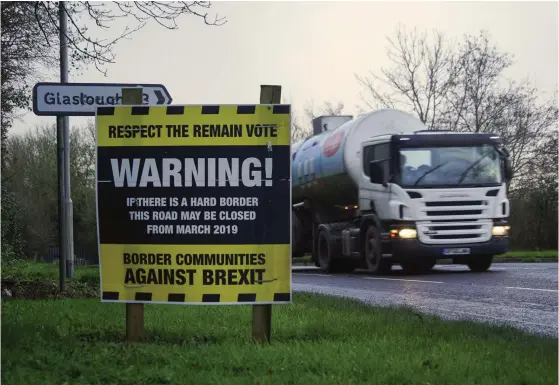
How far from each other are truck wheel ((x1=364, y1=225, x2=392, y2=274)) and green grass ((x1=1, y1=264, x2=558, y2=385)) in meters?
10.8

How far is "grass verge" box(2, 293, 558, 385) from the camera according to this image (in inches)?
240

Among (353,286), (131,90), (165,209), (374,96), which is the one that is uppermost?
(374,96)

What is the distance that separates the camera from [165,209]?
816 centimetres

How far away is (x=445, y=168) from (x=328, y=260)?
16.8ft

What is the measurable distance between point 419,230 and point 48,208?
136ft

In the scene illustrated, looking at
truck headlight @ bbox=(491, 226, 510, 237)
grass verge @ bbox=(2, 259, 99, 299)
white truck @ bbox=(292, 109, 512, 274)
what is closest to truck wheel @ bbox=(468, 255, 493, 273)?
white truck @ bbox=(292, 109, 512, 274)

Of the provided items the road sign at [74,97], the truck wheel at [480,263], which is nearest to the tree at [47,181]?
the truck wheel at [480,263]

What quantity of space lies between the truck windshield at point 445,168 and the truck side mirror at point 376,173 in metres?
0.52

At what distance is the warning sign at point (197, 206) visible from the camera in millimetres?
8031

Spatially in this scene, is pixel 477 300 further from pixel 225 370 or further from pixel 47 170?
pixel 47 170

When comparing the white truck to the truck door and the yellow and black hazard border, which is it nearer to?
the truck door

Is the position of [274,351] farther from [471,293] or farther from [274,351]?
[471,293]

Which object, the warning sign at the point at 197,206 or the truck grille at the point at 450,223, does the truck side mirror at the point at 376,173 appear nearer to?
the truck grille at the point at 450,223

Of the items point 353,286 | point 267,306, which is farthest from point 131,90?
point 353,286
